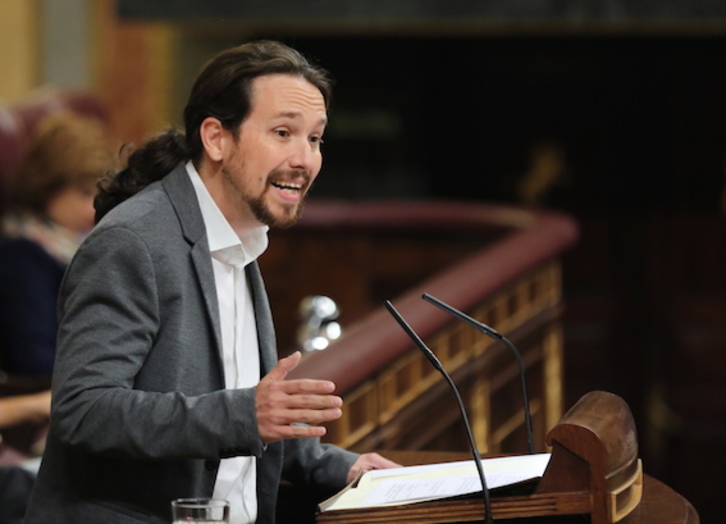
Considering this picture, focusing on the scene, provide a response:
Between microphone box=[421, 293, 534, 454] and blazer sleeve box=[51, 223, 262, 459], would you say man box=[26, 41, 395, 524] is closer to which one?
blazer sleeve box=[51, 223, 262, 459]

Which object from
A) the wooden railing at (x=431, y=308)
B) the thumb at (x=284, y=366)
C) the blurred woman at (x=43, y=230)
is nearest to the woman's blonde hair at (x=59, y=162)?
the blurred woman at (x=43, y=230)

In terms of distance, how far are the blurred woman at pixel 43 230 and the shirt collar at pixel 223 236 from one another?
183 centimetres

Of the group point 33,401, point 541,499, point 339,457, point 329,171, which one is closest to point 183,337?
point 339,457

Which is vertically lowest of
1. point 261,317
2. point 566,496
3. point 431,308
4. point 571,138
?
point 571,138

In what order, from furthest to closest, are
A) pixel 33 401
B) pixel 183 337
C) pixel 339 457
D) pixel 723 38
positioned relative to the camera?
pixel 723 38 < pixel 33 401 < pixel 339 457 < pixel 183 337

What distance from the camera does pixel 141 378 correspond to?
1.97 metres

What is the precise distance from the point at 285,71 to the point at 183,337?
1.42ft

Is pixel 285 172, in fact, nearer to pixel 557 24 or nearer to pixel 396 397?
pixel 396 397

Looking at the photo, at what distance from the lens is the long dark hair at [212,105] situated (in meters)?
2.08

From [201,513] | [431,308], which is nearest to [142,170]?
[201,513]

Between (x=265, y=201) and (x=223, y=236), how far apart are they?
8cm

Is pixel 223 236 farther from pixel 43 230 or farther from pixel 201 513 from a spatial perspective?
pixel 43 230

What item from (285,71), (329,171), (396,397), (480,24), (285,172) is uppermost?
(285,71)

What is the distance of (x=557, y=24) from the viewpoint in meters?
6.49
